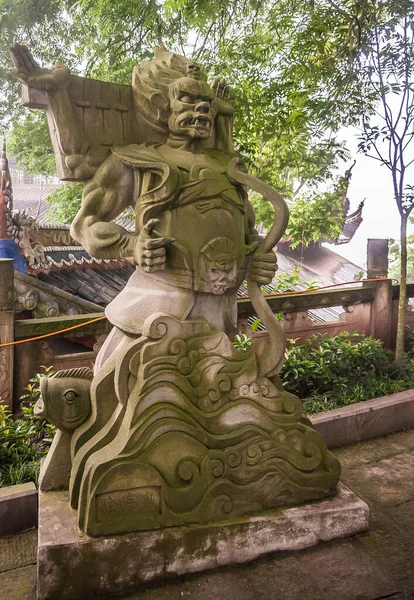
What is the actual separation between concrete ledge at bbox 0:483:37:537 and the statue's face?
2438 mm

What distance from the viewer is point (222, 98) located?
3355 millimetres

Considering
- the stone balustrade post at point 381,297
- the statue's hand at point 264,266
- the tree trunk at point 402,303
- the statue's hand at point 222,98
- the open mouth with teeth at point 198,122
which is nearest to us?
the open mouth with teeth at point 198,122

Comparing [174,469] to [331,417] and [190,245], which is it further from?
[331,417]

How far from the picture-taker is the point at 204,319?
121 inches

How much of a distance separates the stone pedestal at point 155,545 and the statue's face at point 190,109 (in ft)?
7.44

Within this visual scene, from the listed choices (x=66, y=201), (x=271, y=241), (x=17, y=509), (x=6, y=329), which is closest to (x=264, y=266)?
(x=271, y=241)

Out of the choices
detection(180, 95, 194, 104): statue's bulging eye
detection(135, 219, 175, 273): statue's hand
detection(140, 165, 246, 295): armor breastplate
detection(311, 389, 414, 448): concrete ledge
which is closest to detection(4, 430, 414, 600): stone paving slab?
detection(311, 389, 414, 448): concrete ledge

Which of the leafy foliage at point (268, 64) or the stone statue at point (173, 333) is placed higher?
the leafy foliage at point (268, 64)

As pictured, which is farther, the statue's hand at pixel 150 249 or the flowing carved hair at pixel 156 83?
the flowing carved hair at pixel 156 83

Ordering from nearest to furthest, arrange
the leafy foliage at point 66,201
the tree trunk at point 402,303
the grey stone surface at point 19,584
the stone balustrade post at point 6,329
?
the grey stone surface at point 19,584 → the stone balustrade post at point 6,329 → the tree trunk at point 402,303 → the leafy foliage at point 66,201

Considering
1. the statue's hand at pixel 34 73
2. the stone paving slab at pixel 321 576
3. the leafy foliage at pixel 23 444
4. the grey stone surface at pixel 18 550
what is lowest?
the grey stone surface at pixel 18 550

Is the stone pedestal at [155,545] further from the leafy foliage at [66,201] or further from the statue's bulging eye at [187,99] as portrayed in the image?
the leafy foliage at [66,201]

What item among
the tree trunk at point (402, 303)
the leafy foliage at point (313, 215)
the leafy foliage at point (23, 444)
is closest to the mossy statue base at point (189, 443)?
the leafy foliage at point (23, 444)

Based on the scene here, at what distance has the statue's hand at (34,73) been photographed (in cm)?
279
